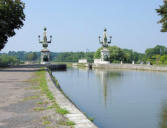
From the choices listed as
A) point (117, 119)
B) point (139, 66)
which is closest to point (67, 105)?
point (117, 119)

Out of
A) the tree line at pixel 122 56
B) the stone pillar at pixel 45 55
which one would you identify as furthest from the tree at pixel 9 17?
the tree line at pixel 122 56

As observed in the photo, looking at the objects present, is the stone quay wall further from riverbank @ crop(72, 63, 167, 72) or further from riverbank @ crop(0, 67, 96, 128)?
riverbank @ crop(0, 67, 96, 128)

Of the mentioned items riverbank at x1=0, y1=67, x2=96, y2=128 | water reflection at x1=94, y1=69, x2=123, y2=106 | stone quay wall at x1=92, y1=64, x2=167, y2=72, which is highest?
riverbank at x1=0, y1=67, x2=96, y2=128

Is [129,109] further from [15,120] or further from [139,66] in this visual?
[139,66]

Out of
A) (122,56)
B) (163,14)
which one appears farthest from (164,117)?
(122,56)

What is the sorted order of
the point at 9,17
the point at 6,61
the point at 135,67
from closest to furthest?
the point at 9,17 < the point at 135,67 < the point at 6,61

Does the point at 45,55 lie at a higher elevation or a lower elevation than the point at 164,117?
higher

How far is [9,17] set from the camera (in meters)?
38.2

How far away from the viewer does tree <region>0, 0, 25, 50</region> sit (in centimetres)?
→ 3708

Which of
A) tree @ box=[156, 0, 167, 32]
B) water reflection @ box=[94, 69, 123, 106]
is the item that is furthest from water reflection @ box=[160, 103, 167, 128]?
tree @ box=[156, 0, 167, 32]

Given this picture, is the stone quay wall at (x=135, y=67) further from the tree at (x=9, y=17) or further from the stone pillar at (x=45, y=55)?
the tree at (x=9, y=17)

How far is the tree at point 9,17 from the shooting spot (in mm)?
37081

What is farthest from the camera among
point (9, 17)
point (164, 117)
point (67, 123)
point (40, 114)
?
point (9, 17)

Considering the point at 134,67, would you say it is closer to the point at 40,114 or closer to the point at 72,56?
the point at 40,114
